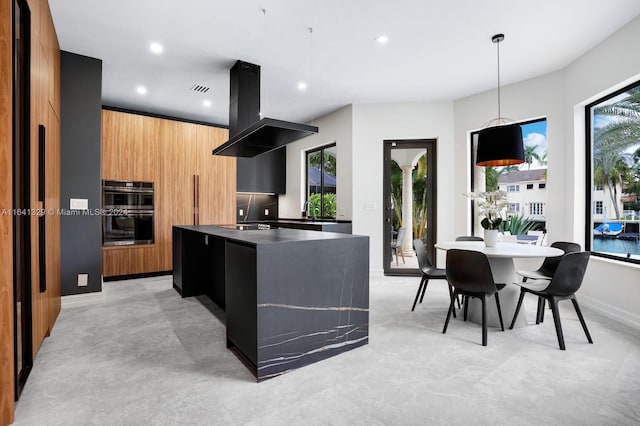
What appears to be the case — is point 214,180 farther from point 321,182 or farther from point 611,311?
point 611,311

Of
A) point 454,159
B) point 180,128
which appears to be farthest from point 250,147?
point 454,159

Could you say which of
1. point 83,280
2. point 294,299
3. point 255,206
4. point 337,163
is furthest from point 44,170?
point 255,206

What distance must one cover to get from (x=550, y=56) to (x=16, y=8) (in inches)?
190

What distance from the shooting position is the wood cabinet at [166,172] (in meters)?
4.81

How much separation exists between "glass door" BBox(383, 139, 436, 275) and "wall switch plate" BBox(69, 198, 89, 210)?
4082mm

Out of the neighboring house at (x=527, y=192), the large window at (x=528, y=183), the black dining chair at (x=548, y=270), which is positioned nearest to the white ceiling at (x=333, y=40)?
the large window at (x=528, y=183)

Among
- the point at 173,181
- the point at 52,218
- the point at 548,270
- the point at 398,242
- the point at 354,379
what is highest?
the point at 173,181

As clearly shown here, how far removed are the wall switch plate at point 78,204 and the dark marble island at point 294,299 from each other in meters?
2.11

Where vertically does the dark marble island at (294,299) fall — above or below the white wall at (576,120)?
below

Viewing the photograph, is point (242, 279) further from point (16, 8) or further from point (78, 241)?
point (78, 241)

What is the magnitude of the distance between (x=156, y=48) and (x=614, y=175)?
510cm

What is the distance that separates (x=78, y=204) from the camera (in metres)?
3.59

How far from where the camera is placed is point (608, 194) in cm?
353

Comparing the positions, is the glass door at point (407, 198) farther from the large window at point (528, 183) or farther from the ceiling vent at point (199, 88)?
the ceiling vent at point (199, 88)
